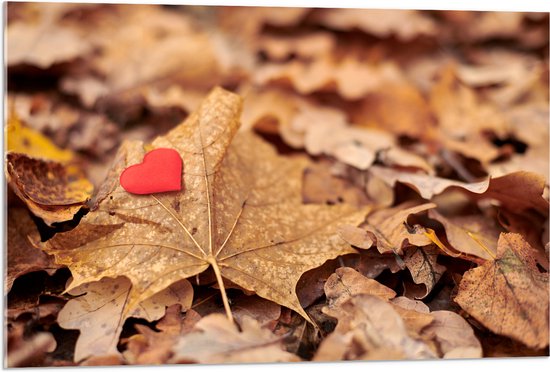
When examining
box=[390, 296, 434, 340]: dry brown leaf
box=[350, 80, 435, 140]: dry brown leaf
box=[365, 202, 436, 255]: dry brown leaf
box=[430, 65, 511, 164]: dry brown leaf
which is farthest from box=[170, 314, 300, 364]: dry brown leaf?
box=[350, 80, 435, 140]: dry brown leaf

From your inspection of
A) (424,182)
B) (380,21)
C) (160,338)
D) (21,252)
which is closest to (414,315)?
(424,182)

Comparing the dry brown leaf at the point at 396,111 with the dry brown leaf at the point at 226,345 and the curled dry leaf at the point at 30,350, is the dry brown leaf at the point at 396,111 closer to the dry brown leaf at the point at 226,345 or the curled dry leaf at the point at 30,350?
the dry brown leaf at the point at 226,345

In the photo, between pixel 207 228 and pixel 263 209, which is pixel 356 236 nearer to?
pixel 263 209

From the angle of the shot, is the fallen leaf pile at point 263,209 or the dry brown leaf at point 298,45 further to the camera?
the dry brown leaf at point 298,45

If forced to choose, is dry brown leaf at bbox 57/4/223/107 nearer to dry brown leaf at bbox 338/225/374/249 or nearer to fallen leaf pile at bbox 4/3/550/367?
fallen leaf pile at bbox 4/3/550/367

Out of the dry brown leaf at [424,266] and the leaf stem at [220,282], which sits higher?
the leaf stem at [220,282]

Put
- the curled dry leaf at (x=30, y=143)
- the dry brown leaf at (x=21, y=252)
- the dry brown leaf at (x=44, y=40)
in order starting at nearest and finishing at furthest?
the dry brown leaf at (x=21, y=252) → the curled dry leaf at (x=30, y=143) → the dry brown leaf at (x=44, y=40)

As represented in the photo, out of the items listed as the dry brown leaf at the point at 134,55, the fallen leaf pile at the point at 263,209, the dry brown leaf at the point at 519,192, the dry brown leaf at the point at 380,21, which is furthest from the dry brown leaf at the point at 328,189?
the dry brown leaf at the point at 380,21

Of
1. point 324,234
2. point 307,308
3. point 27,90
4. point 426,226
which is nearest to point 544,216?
point 426,226
